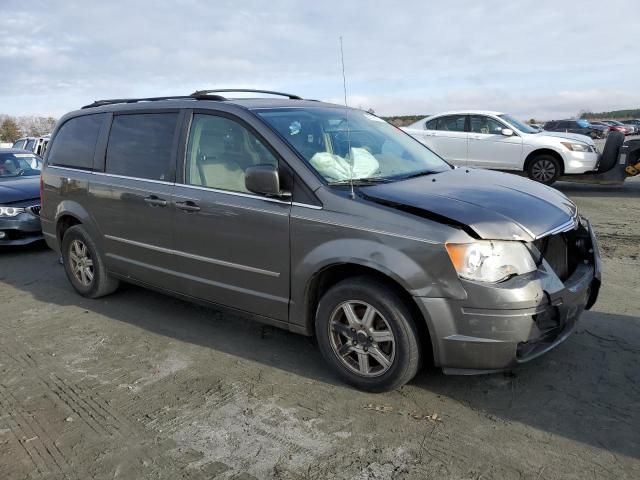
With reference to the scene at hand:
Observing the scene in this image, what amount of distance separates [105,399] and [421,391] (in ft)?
6.69

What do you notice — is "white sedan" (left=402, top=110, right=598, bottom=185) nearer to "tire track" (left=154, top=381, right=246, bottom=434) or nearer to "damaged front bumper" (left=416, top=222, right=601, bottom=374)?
"damaged front bumper" (left=416, top=222, right=601, bottom=374)

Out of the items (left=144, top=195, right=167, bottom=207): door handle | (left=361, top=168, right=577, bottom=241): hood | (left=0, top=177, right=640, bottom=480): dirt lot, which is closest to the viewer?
(left=0, top=177, right=640, bottom=480): dirt lot

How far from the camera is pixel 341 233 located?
11.0 ft

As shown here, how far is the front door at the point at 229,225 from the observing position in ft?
12.1

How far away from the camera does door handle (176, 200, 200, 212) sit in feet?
13.4

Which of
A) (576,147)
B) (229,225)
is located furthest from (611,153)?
(229,225)

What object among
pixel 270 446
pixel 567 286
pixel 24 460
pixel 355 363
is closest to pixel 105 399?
pixel 24 460

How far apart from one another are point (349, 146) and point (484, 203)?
1.13 m

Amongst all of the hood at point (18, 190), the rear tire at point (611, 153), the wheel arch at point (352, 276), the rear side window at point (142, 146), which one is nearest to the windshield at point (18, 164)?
the hood at point (18, 190)

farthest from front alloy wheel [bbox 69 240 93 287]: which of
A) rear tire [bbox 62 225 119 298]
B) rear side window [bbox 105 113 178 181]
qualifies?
rear side window [bbox 105 113 178 181]

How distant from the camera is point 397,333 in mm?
3227

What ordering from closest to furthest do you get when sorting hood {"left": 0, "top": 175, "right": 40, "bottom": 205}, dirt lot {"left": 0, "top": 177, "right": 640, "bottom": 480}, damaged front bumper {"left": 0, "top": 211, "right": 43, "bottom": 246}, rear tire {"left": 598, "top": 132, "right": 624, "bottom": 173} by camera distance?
dirt lot {"left": 0, "top": 177, "right": 640, "bottom": 480} → damaged front bumper {"left": 0, "top": 211, "right": 43, "bottom": 246} → hood {"left": 0, "top": 175, "right": 40, "bottom": 205} → rear tire {"left": 598, "top": 132, "right": 624, "bottom": 173}

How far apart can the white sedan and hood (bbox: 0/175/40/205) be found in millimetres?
6859

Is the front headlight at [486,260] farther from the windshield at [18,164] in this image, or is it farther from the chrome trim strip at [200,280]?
the windshield at [18,164]
